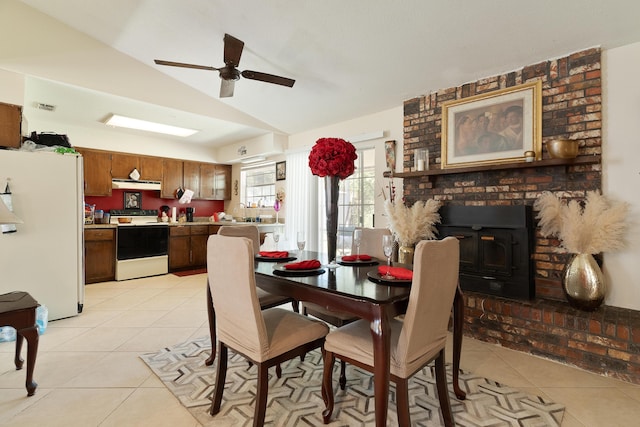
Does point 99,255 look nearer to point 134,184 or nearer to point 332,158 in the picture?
point 134,184

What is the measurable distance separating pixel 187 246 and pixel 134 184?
4.57 feet

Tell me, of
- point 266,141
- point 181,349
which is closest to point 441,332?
point 181,349

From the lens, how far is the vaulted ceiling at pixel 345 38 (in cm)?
223

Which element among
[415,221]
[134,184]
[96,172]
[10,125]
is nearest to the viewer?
[10,125]

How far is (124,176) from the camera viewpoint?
5180 mm

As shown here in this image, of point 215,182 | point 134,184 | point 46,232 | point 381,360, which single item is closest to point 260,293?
point 381,360

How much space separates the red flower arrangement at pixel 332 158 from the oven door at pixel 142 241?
4.14 m

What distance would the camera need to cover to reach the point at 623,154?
234cm

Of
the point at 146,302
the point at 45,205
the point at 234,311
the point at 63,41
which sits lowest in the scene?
the point at 146,302

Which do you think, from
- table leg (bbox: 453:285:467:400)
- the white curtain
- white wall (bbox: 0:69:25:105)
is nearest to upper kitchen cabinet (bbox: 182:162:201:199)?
the white curtain

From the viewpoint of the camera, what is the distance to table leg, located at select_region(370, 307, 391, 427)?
128 cm

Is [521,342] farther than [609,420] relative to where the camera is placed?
Yes

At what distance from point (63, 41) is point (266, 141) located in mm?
2742

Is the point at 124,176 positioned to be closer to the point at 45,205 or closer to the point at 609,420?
the point at 45,205
